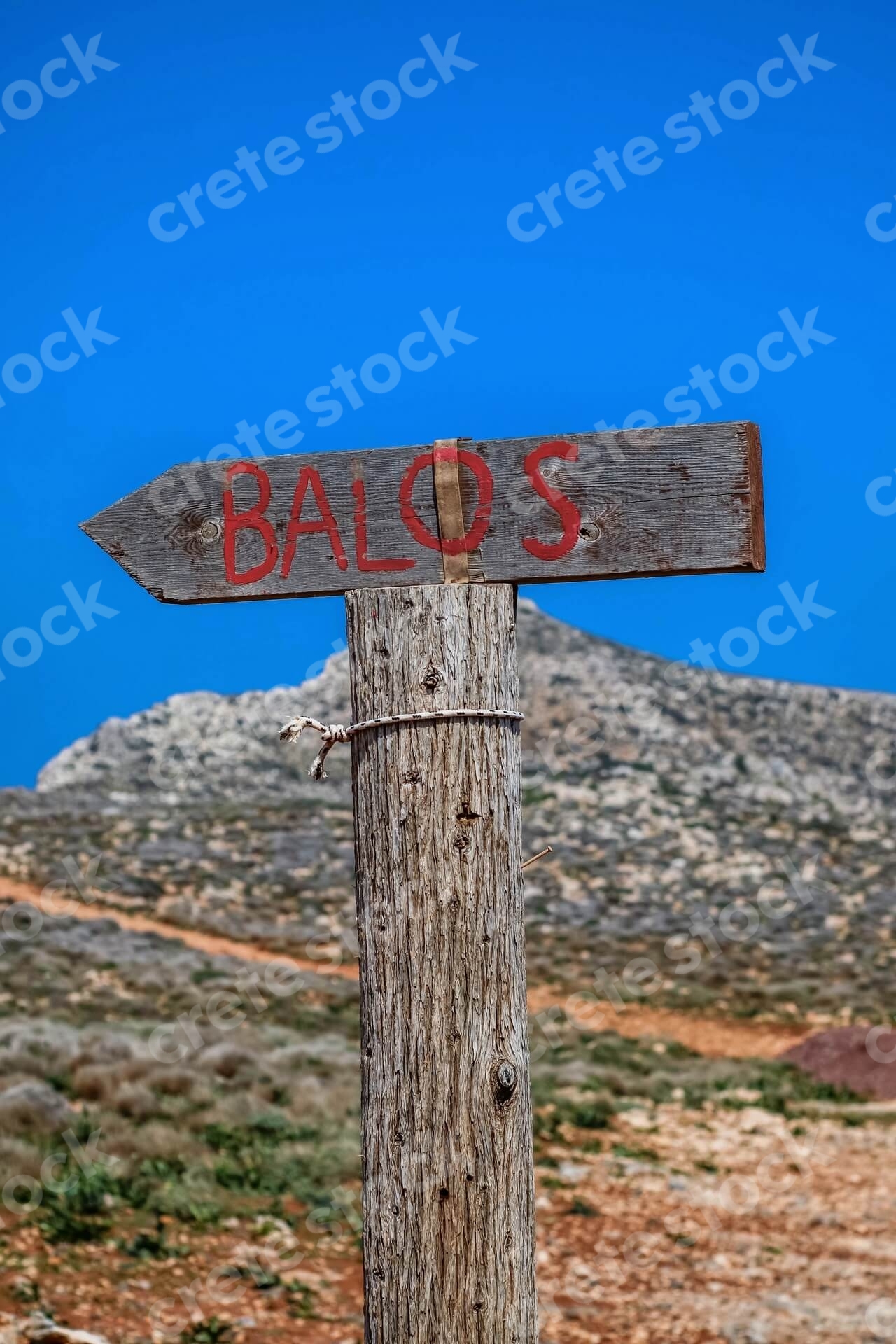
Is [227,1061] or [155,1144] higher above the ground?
[227,1061]

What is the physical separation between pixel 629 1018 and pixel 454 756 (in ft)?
60.0

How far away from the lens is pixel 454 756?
339cm

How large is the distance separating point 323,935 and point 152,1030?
992 centimetres

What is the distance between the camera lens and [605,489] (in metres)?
A: 3.41

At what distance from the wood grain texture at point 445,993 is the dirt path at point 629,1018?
1574 centimetres

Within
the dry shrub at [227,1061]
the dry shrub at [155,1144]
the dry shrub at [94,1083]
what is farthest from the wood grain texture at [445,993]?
the dry shrub at [227,1061]

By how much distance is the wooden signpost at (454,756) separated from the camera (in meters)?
3.27

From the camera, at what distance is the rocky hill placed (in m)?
24.7

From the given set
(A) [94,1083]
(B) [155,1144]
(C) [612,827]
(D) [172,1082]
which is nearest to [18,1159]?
(B) [155,1144]

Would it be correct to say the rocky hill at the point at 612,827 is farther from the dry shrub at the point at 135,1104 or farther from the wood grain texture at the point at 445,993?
the wood grain texture at the point at 445,993

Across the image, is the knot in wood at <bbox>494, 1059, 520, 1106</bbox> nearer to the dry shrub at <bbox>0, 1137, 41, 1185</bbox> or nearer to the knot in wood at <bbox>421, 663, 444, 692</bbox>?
the knot in wood at <bbox>421, 663, 444, 692</bbox>

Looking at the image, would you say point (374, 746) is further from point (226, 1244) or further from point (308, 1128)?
point (308, 1128)

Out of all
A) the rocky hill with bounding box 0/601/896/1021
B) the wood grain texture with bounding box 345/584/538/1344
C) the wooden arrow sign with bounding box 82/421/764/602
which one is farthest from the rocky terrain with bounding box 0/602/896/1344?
the wooden arrow sign with bounding box 82/421/764/602

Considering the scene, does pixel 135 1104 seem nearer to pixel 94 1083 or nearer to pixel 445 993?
pixel 94 1083
